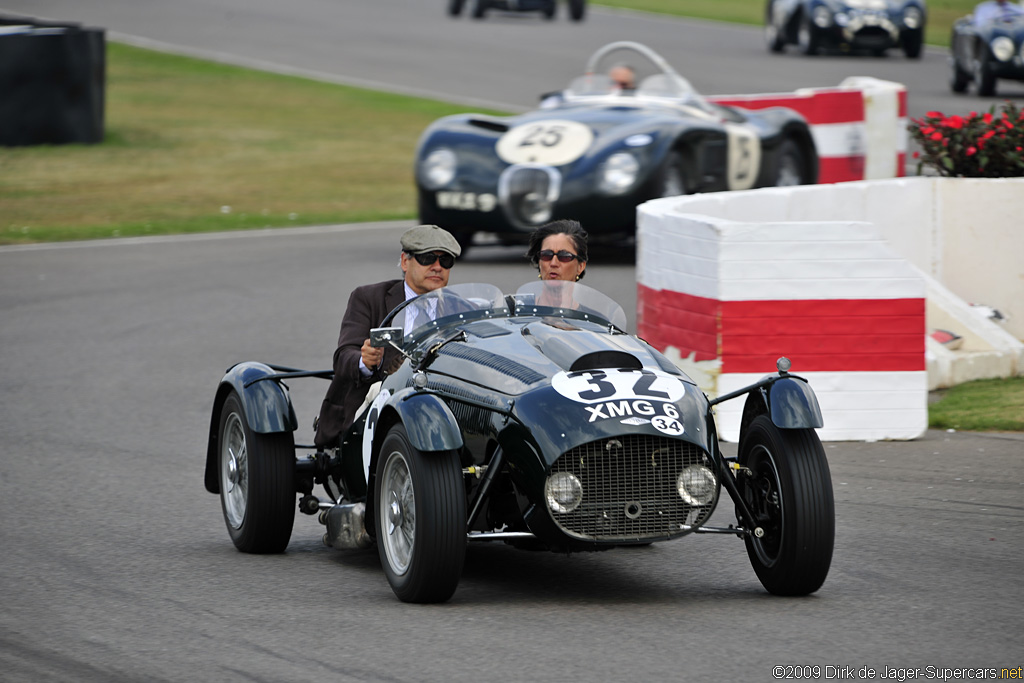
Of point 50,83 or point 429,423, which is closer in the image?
point 429,423

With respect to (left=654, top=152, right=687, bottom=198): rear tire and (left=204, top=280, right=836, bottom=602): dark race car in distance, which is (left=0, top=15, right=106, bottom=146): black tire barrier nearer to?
(left=654, top=152, right=687, bottom=198): rear tire

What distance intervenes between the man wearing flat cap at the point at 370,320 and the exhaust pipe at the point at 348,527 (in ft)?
1.51

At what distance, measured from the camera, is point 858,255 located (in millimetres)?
8711

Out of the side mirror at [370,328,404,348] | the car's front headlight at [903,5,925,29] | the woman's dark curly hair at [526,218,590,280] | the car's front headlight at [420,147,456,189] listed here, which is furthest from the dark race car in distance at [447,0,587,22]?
the side mirror at [370,328,404,348]

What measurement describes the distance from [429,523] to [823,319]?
12.5 feet

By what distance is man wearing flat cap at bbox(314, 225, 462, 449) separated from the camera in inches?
264

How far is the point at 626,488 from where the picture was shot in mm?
5551

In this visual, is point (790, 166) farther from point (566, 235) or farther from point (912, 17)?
point (912, 17)

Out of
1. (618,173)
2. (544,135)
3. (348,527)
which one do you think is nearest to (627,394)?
(348,527)

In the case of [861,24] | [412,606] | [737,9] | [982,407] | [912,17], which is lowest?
[982,407]

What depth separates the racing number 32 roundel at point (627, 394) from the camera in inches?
217

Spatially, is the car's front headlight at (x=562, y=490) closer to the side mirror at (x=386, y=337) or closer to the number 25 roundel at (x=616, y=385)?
the number 25 roundel at (x=616, y=385)

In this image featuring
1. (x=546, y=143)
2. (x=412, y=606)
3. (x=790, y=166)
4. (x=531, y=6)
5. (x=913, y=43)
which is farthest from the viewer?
(x=531, y=6)

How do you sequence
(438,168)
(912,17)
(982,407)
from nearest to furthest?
(982,407)
(438,168)
(912,17)
